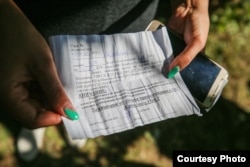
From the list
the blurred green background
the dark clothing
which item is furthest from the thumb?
the blurred green background

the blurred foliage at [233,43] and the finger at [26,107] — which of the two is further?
the blurred foliage at [233,43]

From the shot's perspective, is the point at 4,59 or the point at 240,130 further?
the point at 240,130

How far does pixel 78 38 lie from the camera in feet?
3.51

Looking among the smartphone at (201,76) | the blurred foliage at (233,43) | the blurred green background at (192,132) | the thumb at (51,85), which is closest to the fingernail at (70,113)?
the thumb at (51,85)

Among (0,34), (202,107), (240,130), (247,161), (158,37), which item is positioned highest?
(0,34)

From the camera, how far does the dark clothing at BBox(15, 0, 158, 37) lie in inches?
41.4

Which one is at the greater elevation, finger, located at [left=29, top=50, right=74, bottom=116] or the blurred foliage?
finger, located at [left=29, top=50, right=74, bottom=116]

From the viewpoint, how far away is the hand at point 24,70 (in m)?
0.89

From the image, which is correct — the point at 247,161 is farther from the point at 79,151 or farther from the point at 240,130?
the point at 79,151

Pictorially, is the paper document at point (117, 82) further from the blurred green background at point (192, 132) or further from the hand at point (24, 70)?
the blurred green background at point (192, 132)

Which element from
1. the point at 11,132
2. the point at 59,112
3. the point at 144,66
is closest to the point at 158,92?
the point at 144,66

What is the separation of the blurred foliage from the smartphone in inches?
51.3

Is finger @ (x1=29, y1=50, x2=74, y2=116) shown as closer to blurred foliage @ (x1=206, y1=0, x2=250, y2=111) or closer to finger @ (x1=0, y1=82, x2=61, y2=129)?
finger @ (x1=0, y1=82, x2=61, y2=129)

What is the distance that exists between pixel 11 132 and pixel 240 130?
1.58 meters
